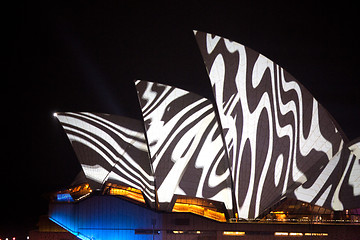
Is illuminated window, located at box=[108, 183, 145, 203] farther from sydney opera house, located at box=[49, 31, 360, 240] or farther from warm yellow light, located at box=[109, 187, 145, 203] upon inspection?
sydney opera house, located at box=[49, 31, 360, 240]

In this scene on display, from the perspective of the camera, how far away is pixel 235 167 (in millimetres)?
25844

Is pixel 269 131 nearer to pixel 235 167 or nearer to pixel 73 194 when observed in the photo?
pixel 235 167

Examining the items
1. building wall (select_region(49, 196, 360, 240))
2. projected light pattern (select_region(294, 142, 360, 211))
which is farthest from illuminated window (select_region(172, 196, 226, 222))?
projected light pattern (select_region(294, 142, 360, 211))

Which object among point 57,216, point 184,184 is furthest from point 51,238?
point 184,184

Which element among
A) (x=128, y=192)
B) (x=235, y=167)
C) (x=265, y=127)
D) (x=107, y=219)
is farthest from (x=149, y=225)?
(x=265, y=127)

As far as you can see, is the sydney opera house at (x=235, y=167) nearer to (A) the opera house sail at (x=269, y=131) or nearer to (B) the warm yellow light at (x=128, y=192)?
(A) the opera house sail at (x=269, y=131)

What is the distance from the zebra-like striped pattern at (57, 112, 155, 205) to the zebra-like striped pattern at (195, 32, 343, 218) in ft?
28.9

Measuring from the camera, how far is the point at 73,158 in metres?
73.6

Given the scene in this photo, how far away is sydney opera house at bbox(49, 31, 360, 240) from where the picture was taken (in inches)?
983

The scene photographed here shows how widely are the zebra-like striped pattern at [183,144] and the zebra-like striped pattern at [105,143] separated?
3.86 meters

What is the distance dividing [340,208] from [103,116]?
58.3ft

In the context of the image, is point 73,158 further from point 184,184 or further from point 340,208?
point 340,208

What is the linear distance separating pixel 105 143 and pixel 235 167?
11.0 meters

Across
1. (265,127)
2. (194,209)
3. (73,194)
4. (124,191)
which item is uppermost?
(265,127)
